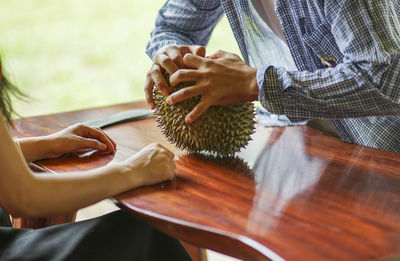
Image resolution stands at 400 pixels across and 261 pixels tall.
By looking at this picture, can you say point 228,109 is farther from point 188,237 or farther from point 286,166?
point 188,237

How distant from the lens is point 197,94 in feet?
3.65

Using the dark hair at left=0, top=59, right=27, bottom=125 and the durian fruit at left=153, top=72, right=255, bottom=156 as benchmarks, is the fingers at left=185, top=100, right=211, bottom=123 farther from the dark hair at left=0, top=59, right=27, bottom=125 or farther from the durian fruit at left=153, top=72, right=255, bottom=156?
the dark hair at left=0, top=59, right=27, bottom=125

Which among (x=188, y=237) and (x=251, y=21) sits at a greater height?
(x=251, y=21)

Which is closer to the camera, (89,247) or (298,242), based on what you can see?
(298,242)

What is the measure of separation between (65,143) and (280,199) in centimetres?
56

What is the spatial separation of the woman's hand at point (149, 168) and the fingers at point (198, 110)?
0.32 ft

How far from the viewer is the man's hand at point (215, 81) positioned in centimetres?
110

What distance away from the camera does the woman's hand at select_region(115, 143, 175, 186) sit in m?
1.01

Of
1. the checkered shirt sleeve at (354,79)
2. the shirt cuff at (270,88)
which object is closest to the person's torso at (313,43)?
the checkered shirt sleeve at (354,79)

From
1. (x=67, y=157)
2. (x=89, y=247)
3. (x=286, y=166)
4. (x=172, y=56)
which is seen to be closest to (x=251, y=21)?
(x=172, y=56)

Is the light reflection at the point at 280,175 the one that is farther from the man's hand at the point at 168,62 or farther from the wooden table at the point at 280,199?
the man's hand at the point at 168,62

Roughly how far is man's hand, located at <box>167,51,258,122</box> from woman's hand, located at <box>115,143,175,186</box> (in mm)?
113

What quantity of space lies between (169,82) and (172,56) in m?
0.07

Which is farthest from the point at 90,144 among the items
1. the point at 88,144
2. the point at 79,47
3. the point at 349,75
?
the point at 79,47
